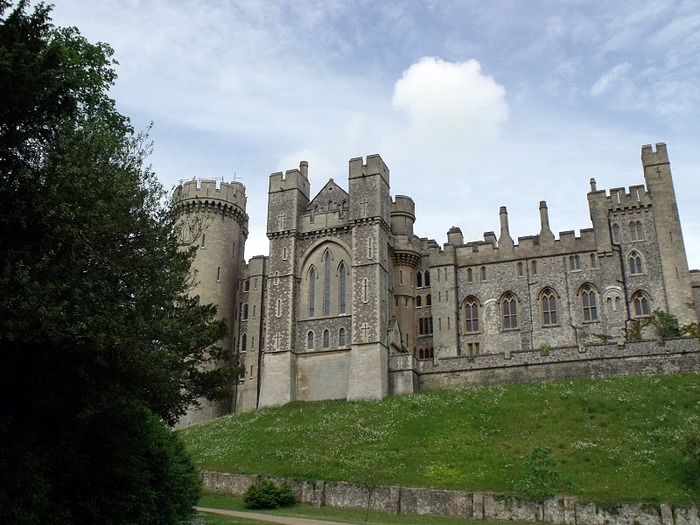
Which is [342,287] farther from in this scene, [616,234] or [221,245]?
[616,234]

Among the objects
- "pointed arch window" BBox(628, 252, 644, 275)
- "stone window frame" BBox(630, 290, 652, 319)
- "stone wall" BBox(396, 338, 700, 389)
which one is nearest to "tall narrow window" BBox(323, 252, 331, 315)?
"stone wall" BBox(396, 338, 700, 389)

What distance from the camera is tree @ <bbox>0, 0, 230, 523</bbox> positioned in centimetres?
1519

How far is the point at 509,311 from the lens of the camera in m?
53.2

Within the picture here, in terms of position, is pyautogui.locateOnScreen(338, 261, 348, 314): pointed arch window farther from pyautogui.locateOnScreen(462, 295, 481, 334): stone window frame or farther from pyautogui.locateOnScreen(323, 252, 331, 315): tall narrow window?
pyautogui.locateOnScreen(462, 295, 481, 334): stone window frame

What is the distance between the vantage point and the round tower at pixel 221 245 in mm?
57747

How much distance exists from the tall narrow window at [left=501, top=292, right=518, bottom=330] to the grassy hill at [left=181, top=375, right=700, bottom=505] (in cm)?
1195

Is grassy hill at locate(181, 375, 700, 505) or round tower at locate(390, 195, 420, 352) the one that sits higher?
round tower at locate(390, 195, 420, 352)

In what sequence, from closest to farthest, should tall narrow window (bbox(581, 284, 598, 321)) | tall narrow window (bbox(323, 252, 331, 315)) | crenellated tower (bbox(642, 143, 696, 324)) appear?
crenellated tower (bbox(642, 143, 696, 324))
tall narrow window (bbox(323, 252, 331, 315))
tall narrow window (bbox(581, 284, 598, 321))

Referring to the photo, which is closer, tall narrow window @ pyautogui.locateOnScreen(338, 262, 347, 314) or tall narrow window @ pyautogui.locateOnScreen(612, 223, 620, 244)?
tall narrow window @ pyautogui.locateOnScreen(338, 262, 347, 314)

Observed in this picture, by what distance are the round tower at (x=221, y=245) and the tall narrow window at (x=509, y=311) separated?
2147cm

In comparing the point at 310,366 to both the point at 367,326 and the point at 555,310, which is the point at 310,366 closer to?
the point at 367,326

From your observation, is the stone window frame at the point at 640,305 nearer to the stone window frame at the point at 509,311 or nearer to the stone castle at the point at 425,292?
the stone castle at the point at 425,292

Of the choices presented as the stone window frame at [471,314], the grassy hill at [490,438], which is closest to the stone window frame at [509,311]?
the stone window frame at [471,314]

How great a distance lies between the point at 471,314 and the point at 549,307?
5.77 m
